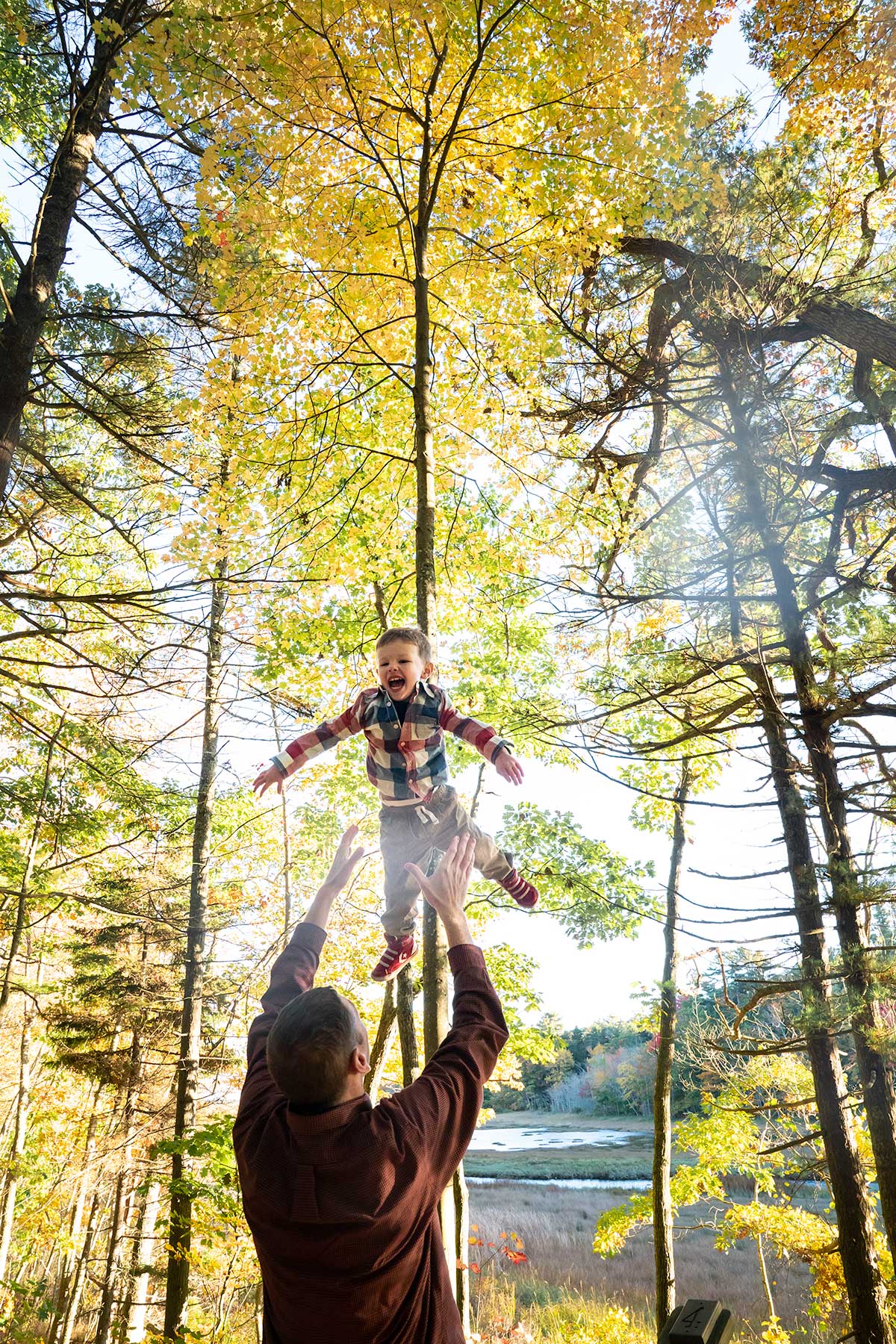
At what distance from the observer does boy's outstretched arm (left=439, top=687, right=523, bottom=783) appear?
2555 mm

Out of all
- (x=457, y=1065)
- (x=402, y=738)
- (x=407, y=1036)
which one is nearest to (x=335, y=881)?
(x=457, y=1065)

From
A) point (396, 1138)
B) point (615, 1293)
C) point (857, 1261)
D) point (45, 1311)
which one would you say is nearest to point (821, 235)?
point (396, 1138)

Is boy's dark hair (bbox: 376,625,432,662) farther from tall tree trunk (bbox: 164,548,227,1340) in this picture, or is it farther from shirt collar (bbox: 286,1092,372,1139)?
tall tree trunk (bbox: 164,548,227,1340)

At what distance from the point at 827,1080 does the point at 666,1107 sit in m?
4.96

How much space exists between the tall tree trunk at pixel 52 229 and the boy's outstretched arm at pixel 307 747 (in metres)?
2.85

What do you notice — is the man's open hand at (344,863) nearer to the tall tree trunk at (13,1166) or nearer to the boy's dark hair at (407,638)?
the boy's dark hair at (407,638)

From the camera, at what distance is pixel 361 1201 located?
139cm

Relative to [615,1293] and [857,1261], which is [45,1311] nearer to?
[615,1293]

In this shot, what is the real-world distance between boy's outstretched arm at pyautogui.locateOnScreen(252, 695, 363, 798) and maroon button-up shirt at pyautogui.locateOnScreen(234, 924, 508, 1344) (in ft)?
3.96

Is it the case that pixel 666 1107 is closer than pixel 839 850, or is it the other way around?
pixel 839 850

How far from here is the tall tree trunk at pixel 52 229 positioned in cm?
448

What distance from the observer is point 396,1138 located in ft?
4.78

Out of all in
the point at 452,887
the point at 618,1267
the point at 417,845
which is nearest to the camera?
the point at 452,887

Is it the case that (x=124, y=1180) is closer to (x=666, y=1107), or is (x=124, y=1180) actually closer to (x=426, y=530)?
(x=666, y=1107)
